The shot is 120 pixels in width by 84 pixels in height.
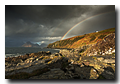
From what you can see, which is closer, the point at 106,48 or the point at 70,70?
the point at 70,70

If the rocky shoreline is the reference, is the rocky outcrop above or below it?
above

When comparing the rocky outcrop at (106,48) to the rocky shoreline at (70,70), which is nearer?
the rocky shoreline at (70,70)

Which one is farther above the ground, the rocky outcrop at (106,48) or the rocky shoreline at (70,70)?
the rocky outcrop at (106,48)

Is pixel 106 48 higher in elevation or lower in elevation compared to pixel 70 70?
higher

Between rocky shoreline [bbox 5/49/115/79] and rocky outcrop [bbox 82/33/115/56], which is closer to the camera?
rocky shoreline [bbox 5/49/115/79]
